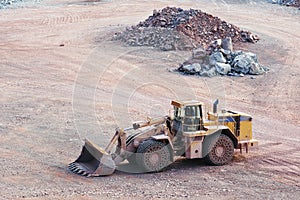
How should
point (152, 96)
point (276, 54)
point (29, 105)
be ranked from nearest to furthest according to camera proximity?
point (29, 105) < point (152, 96) < point (276, 54)

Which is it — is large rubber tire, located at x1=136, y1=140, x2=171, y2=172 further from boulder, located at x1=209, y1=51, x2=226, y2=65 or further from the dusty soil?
boulder, located at x1=209, y1=51, x2=226, y2=65

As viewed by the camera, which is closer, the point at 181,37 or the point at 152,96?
the point at 152,96

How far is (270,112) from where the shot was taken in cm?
2086

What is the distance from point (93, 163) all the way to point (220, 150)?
3.15 m

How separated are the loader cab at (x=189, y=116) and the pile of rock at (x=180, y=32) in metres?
16.1

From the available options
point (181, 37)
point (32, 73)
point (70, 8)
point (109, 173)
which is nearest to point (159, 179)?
point (109, 173)

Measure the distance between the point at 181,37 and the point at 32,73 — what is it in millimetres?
8478

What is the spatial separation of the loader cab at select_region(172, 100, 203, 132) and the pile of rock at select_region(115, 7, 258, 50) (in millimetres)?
16132

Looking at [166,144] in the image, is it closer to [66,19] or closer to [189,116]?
[189,116]

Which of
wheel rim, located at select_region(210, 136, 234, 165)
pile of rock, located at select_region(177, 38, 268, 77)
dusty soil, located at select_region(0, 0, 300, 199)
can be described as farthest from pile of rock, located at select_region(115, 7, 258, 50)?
wheel rim, located at select_region(210, 136, 234, 165)

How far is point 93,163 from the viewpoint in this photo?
45.5 feet

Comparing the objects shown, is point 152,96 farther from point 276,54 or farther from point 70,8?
point 70,8

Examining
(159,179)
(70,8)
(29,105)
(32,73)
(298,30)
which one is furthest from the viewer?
(70,8)

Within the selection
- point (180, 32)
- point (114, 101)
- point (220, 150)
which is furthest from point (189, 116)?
point (180, 32)
